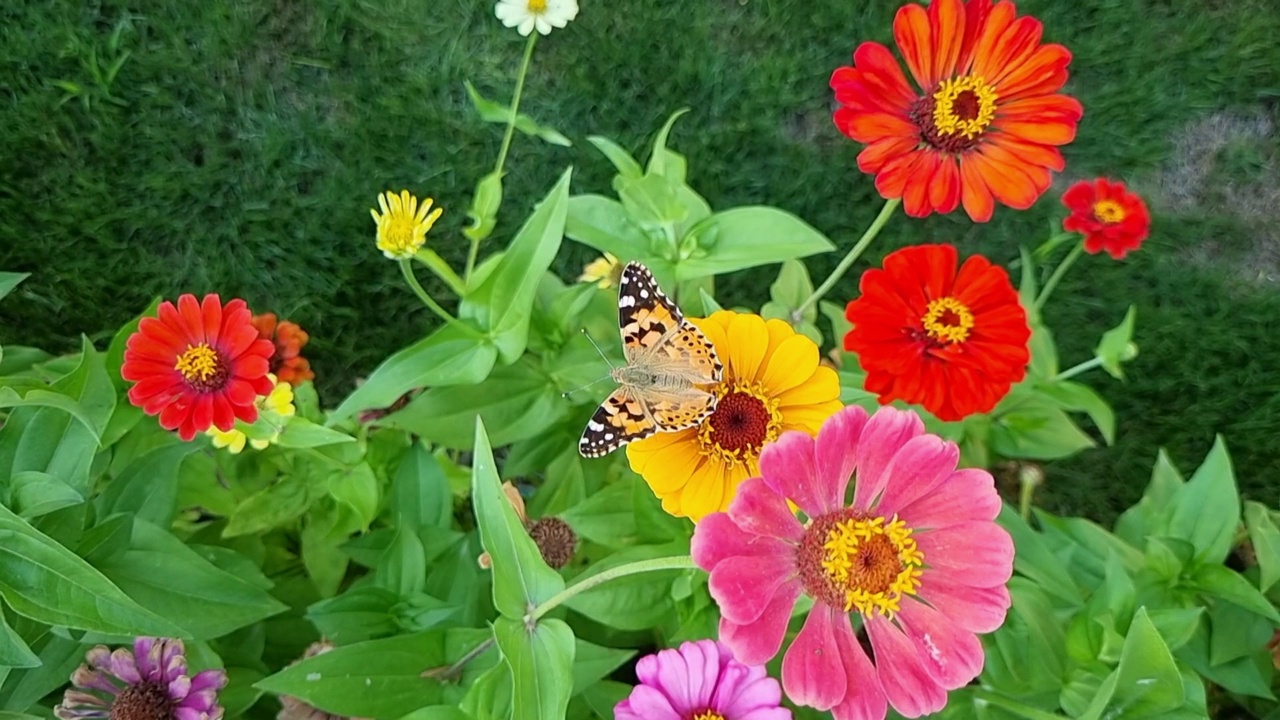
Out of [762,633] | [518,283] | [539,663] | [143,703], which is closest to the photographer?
[762,633]

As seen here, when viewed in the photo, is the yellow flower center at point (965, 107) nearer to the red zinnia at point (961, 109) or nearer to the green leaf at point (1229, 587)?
the red zinnia at point (961, 109)

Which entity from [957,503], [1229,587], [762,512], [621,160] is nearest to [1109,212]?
[1229,587]

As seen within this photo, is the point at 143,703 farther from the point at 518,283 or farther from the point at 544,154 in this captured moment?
the point at 544,154

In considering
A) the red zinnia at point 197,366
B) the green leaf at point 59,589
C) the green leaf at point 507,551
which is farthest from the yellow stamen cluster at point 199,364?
the green leaf at point 507,551

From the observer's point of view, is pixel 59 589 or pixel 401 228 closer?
pixel 59 589

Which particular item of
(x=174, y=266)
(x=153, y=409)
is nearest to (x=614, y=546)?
(x=153, y=409)
